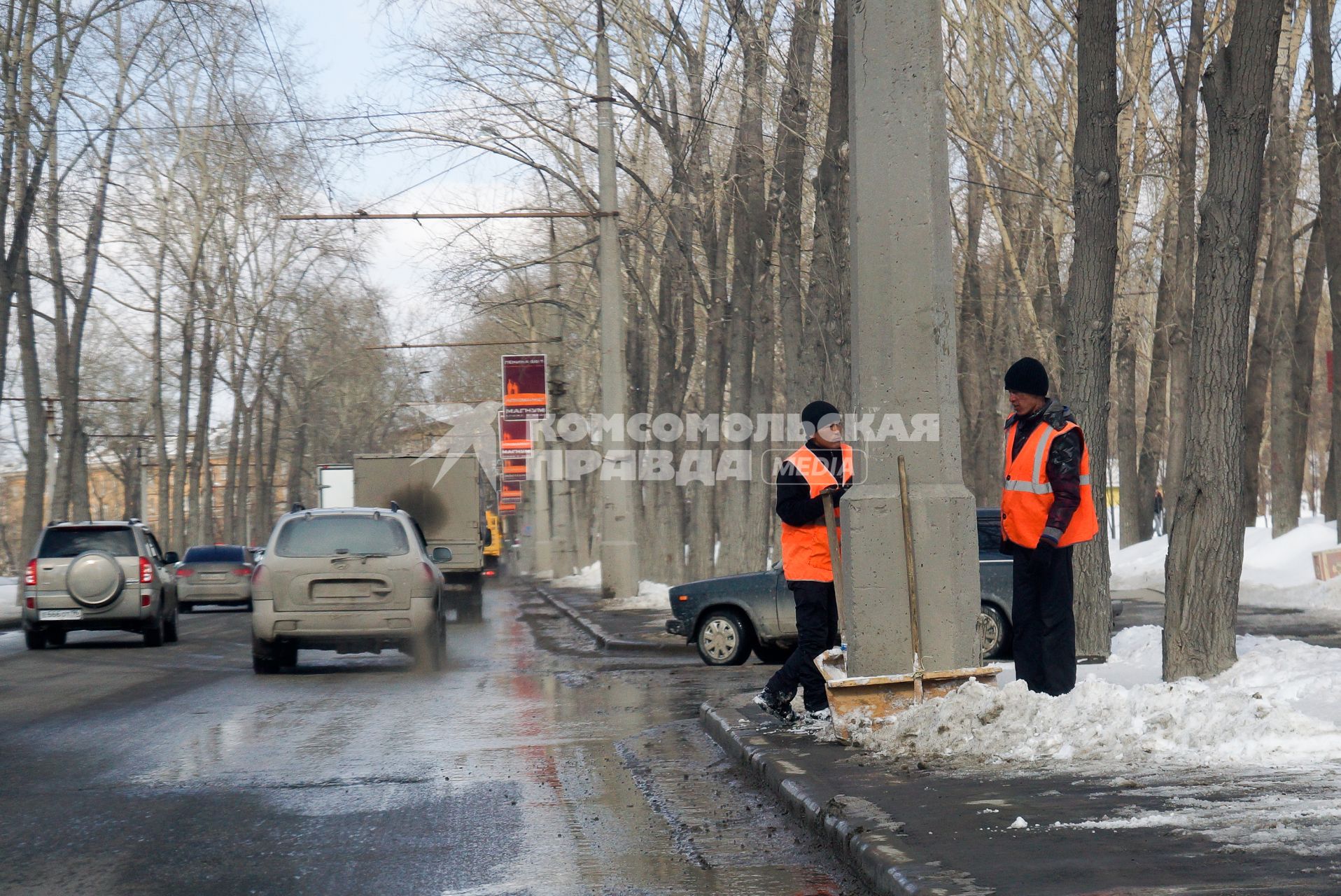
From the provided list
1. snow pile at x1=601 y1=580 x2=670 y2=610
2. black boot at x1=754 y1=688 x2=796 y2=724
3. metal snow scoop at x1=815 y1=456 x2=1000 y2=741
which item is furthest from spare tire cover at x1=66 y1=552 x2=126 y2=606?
metal snow scoop at x1=815 y1=456 x2=1000 y2=741

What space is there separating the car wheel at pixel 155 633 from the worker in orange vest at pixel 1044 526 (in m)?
14.4

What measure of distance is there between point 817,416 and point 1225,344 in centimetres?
286

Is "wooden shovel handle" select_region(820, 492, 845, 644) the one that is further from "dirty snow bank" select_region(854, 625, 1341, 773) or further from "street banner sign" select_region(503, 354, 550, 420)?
"street banner sign" select_region(503, 354, 550, 420)

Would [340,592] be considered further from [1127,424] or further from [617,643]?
[1127,424]

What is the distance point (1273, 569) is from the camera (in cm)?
2862

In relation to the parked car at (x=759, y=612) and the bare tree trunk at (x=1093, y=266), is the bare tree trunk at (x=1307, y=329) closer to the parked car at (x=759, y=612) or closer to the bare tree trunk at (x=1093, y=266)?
the parked car at (x=759, y=612)

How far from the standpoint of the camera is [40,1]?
98.0ft

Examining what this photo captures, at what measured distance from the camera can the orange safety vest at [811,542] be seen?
9227mm

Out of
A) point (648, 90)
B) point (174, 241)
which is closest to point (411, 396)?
point (174, 241)

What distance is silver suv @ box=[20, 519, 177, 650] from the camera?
1920 cm

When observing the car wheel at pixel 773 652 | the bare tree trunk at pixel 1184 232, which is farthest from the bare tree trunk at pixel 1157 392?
the car wheel at pixel 773 652

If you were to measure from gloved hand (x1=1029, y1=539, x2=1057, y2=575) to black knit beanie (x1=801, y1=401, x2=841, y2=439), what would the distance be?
1512 mm

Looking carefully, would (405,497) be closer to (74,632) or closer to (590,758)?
(74,632)

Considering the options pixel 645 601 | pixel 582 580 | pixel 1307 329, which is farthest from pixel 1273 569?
pixel 582 580
